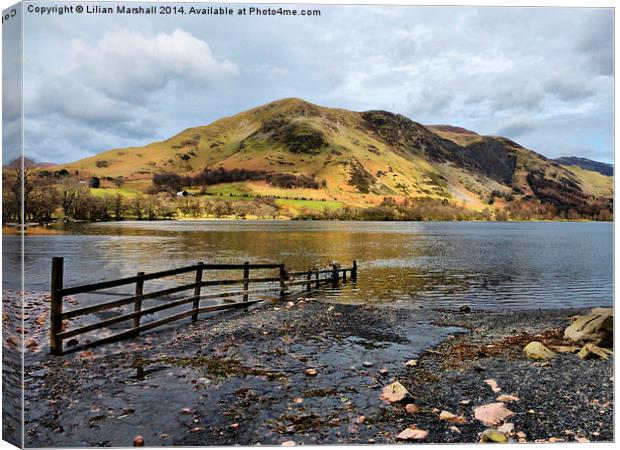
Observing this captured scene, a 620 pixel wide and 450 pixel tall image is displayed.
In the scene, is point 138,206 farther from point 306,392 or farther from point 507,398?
point 507,398

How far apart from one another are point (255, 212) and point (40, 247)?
299 inches

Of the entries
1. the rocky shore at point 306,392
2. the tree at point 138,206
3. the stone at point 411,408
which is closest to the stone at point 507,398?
the rocky shore at point 306,392

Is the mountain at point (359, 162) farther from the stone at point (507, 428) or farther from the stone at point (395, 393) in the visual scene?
the stone at point (395, 393)

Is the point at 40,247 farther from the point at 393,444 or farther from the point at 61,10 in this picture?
the point at 393,444

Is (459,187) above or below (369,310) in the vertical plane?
above

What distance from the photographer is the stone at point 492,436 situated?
5.27 m

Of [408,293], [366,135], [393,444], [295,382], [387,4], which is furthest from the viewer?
[408,293]

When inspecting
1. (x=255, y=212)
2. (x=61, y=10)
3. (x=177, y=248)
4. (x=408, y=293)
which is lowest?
(x=408, y=293)

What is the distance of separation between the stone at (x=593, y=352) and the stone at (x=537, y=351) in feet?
1.72

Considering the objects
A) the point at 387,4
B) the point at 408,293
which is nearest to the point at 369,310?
the point at 408,293

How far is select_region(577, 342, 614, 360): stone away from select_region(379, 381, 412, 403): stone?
361 centimetres

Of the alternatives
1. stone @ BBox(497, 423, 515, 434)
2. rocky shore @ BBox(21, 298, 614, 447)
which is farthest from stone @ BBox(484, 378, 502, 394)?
stone @ BBox(497, 423, 515, 434)

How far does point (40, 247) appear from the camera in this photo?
608 centimetres

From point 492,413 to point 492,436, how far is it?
0.42 meters
